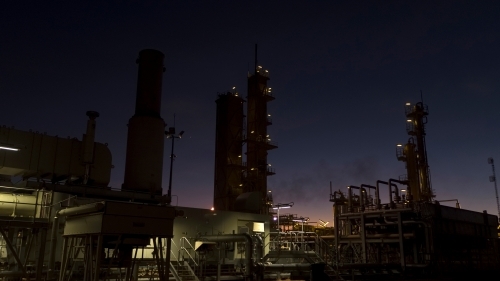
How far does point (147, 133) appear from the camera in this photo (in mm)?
29812

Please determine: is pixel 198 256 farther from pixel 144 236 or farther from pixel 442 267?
pixel 442 267

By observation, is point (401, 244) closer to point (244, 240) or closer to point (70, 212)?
point (244, 240)

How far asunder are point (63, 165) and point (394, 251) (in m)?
27.6

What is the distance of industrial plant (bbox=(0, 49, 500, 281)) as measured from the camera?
17.9 meters

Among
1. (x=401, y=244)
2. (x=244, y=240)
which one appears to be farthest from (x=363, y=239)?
(x=244, y=240)

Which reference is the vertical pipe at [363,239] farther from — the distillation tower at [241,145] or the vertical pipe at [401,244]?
the distillation tower at [241,145]

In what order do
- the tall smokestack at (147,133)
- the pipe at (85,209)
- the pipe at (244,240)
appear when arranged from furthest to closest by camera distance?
the tall smokestack at (147,133)
the pipe at (244,240)
the pipe at (85,209)

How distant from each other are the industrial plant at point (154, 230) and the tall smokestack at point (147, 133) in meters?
0.07

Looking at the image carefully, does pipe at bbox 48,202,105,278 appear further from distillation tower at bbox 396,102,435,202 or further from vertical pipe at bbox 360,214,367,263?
distillation tower at bbox 396,102,435,202

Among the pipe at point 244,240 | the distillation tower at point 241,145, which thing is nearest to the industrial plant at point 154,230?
the pipe at point 244,240

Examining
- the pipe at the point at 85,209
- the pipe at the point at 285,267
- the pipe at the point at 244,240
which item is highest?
the pipe at the point at 85,209

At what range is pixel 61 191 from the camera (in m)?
24.8

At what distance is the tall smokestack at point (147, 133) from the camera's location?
2939cm

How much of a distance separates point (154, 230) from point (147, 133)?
13.4m
